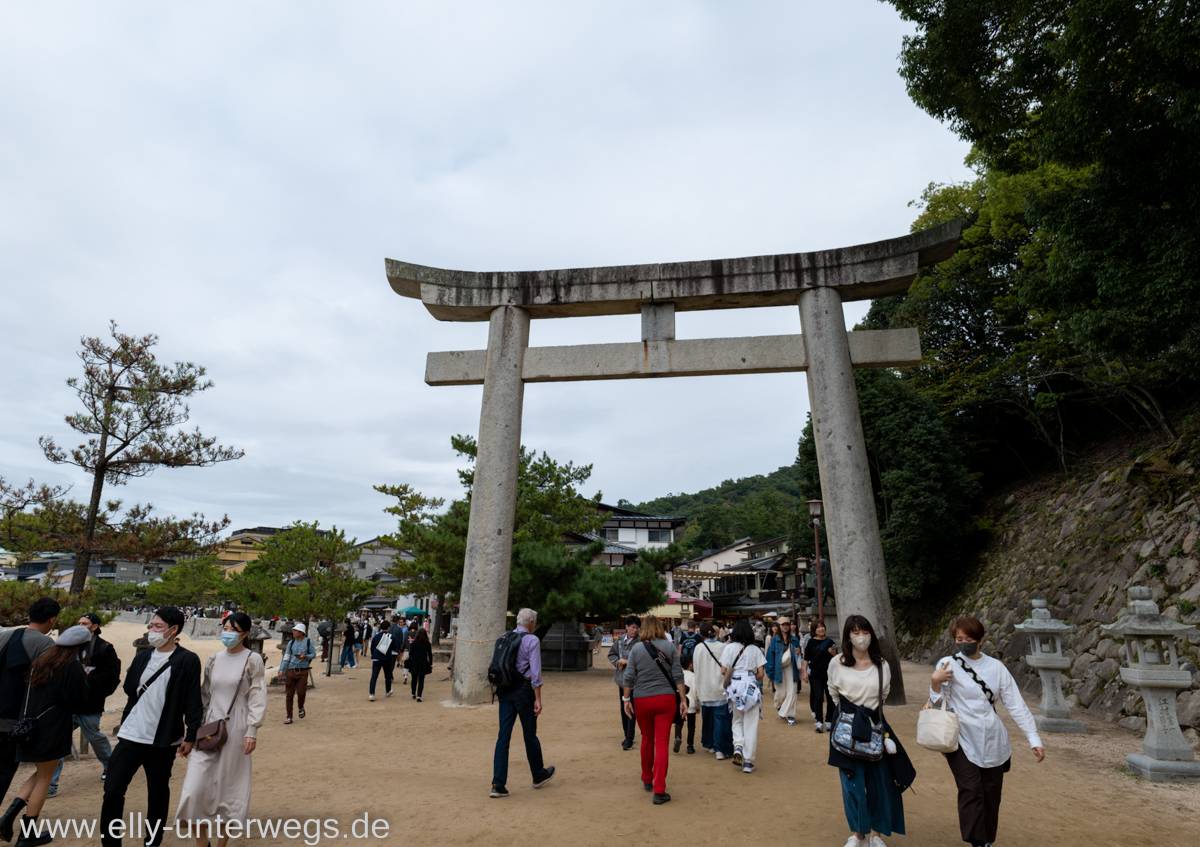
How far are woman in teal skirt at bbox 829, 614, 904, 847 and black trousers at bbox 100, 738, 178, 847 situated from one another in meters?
4.08

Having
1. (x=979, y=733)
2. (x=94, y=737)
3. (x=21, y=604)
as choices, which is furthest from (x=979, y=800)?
(x=21, y=604)

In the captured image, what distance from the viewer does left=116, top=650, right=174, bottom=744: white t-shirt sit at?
3791 mm

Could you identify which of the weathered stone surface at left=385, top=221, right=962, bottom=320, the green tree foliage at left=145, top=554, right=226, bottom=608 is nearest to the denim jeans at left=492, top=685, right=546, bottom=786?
the weathered stone surface at left=385, top=221, right=962, bottom=320

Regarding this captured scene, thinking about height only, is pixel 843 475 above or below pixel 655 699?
above

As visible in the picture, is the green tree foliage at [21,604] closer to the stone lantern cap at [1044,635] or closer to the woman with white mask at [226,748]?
the woman with white mask at [226,748]

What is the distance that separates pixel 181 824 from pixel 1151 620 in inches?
344

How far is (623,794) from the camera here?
5.31 metres

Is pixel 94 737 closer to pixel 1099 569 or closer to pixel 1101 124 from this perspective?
pixel 1101 124

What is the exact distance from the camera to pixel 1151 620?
6574mm

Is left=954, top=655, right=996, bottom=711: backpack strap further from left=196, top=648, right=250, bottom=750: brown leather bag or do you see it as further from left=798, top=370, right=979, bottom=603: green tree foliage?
left=798, top=370, right=979, bottom=603: green tree foliage

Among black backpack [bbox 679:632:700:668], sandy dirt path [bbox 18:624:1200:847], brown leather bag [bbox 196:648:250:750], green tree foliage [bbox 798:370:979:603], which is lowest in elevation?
sandy dirt path [bbox 18:624:1200:847]

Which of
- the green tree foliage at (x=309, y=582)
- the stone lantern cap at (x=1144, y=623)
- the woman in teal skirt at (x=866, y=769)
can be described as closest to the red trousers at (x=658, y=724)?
the woman in teal skirt at (x=866, y=769)

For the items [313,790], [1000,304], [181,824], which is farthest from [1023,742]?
[1000,304]

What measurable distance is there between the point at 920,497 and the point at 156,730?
61.3 feet
